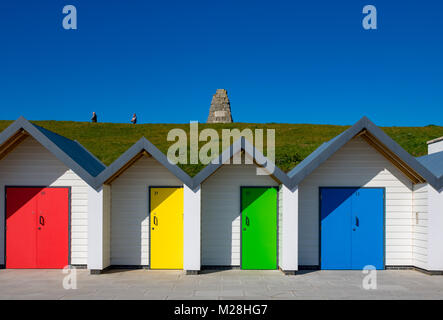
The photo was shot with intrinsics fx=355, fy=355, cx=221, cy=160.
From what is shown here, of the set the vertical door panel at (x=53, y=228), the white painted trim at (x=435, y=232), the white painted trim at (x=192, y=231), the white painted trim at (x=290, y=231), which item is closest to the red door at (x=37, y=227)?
the vertical door panel at (x=53, y=228)

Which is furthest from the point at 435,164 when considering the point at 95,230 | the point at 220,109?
the point at 220,109

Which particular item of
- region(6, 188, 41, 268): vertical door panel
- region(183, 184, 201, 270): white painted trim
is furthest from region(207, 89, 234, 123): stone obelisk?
region(183, 184, 201, 270): white painted trim

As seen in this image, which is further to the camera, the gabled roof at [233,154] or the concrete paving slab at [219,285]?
the gabled roof at [233,154]

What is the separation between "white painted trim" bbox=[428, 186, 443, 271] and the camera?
353 inches

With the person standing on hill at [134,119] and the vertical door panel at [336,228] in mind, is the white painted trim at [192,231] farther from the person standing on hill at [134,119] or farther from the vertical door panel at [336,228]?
the person standing on hill at [134,119]

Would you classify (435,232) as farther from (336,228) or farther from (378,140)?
(378,140)

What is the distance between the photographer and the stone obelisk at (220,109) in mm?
45562

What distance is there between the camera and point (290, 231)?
8.96 m

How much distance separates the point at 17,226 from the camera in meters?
9.71

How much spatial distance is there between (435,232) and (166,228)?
22.8 feet

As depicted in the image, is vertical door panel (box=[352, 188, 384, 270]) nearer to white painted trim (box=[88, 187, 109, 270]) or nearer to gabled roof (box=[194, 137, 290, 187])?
gabled roof (box=[194, 137, 290, 187])

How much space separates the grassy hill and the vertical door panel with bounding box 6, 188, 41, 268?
54.6ft
